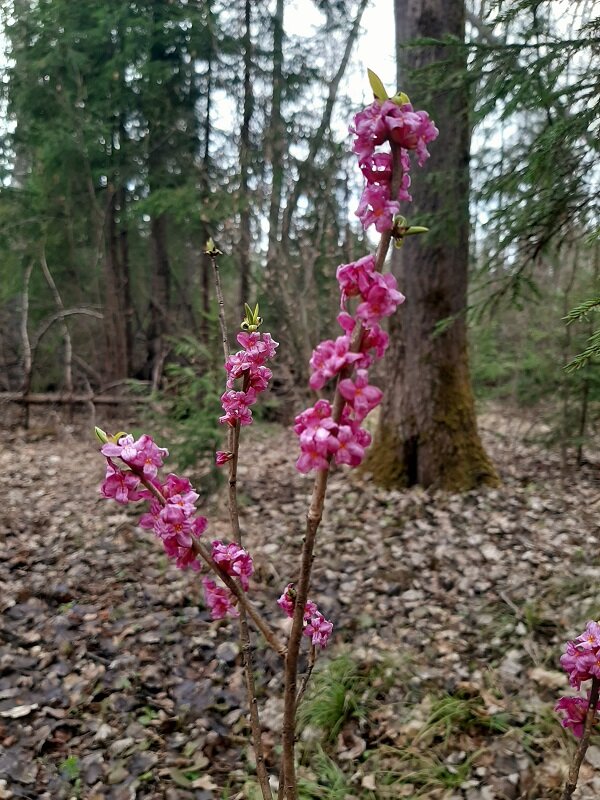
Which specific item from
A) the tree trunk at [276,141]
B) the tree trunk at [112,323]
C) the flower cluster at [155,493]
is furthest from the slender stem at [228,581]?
the tree trunk at [112,323]

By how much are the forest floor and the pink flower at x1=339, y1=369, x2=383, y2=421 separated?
2026 millimetres

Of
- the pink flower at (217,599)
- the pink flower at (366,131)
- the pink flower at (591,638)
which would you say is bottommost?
the pink flower at (591,638)

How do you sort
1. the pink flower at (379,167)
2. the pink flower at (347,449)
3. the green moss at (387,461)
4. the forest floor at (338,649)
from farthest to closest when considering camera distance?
the green moss at (387,461) → the forest floor at (338,649) → the pink flower at (379,167) → the pink flower at (347,449)

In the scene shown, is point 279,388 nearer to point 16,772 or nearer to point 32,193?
point 32,193

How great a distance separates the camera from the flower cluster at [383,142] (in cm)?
93

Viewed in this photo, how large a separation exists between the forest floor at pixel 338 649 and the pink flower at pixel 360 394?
79.8 inches

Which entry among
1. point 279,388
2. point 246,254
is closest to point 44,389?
point 279,388

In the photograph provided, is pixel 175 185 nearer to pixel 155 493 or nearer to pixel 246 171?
pixel 246 171

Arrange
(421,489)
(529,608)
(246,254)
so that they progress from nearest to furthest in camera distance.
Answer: (529,608), (421,489), (246,254)

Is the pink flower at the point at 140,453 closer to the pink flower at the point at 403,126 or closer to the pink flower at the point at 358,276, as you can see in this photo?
the pink flower at the point at 358,276

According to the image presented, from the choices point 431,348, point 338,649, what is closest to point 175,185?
point 431,348

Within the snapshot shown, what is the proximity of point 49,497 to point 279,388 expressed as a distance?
14.1 ft

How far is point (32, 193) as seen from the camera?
9570mm

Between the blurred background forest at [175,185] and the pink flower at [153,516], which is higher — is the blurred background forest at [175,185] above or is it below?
above
